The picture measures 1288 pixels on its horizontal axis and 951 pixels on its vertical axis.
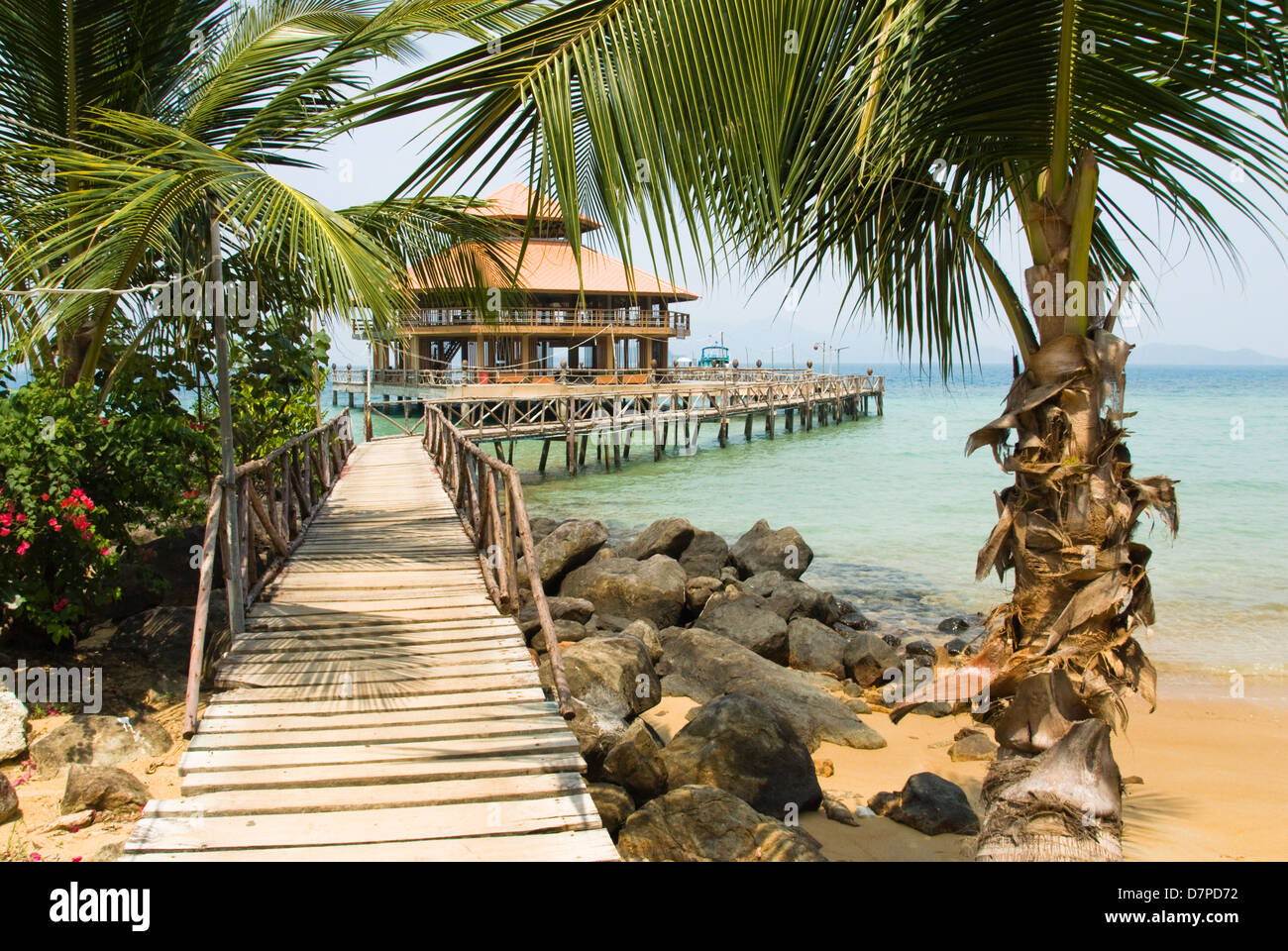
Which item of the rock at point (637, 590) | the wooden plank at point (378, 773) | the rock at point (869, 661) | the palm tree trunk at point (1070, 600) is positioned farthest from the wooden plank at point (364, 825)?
the rock at point (637, 590)

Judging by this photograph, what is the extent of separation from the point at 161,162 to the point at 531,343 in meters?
33.2

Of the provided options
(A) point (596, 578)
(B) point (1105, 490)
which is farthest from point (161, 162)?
(A) point (596, 578)

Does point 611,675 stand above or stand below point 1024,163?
below

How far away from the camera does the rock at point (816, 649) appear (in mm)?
9945

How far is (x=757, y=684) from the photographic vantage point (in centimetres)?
806

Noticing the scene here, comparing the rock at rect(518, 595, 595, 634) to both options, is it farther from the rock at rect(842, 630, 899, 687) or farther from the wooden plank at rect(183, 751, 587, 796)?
the wooden plank at rect(183, 751, 587, 796)

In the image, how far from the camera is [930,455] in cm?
3797

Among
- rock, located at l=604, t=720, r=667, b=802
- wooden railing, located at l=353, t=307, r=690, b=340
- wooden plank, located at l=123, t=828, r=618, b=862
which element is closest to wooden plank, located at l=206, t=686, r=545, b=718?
rock, located at l=604, t=720, r=667, b=802

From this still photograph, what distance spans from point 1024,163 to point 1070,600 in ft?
5.01

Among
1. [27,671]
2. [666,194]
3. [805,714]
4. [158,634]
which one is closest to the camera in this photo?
[666,194]

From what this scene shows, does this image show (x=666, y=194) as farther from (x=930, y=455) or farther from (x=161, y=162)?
(x=930, y=455)

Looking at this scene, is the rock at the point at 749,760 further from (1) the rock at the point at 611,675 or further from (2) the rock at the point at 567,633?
(2) the rock at the point at 567,633

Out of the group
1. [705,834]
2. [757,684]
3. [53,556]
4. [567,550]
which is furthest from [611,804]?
Result: [567,550]

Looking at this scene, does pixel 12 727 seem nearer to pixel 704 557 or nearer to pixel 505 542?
pixel 505 542
